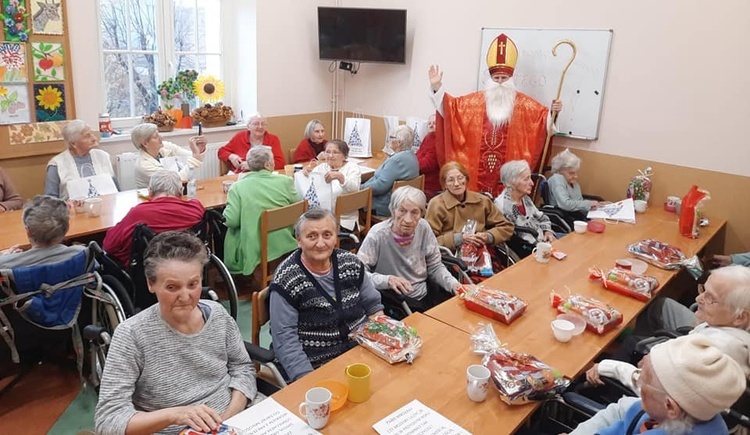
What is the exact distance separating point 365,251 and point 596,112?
2.82 m

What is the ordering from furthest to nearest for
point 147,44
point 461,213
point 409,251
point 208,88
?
point 208,88
point 147,44
point 461,213
point 409,251

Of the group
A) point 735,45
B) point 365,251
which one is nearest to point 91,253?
point 365,251

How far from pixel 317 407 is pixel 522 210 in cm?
258

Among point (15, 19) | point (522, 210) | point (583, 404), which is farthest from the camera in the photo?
point (15, 19)

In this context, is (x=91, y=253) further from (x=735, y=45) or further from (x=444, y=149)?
(x=735, y=45)

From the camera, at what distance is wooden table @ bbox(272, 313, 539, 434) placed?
1.66m

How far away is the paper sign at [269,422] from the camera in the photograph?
1.59 meters

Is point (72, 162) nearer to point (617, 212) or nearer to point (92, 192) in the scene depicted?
point (92, 192)

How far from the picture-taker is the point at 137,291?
9.84 feet

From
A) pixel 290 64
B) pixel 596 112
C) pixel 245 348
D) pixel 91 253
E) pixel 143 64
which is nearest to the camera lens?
pixel 245 348

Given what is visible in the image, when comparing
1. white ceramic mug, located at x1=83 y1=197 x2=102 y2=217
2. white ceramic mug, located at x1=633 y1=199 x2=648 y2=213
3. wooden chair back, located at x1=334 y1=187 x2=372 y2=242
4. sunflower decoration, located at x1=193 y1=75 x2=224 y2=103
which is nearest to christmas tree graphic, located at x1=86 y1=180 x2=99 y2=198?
white ceramic mug, located at x1=83 y1=197 x2=102 y2=217

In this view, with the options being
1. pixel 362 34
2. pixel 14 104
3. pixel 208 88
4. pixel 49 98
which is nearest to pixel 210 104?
pixel 208 88

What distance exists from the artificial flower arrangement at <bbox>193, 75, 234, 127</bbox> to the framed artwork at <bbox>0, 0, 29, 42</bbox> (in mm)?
1662

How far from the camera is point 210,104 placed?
568 centimetres
